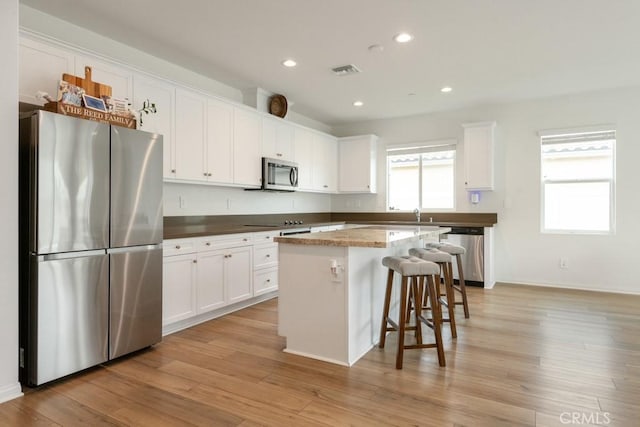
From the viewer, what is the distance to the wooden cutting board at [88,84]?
266 centimetres

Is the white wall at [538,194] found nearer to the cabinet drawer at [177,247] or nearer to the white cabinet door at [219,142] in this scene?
the white cabinet door at [219,142]

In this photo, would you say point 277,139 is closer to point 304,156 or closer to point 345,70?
point 304,156

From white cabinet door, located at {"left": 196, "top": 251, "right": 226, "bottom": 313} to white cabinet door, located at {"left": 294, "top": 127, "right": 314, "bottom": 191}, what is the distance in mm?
2219

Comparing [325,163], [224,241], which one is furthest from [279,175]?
[224,241]

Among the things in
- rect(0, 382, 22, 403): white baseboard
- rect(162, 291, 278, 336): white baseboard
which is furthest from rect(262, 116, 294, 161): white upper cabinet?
rect(0, 382, 22, 403): white baseboard

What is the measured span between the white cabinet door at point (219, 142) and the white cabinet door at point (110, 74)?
0.90 metres

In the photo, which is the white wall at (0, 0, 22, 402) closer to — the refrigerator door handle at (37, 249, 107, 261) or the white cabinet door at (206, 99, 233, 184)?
the refrigerator door handle at (37, 249, 107, 261)

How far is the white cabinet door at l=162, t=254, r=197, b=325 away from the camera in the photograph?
324cm

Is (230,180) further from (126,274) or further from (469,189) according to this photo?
(469,189)

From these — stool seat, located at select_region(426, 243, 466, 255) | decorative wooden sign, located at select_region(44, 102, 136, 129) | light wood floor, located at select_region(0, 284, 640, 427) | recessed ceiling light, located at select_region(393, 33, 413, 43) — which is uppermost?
recessed ceiling light, located at select_region(393, 33, 413, 43)

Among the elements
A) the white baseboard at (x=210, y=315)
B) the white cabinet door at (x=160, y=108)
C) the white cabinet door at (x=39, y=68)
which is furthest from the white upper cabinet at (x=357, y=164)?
the white cabinet door at (x=39, y=68)

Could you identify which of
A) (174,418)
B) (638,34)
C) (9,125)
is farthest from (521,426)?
(638,34)

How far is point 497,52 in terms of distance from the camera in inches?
146

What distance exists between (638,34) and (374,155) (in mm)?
3763
